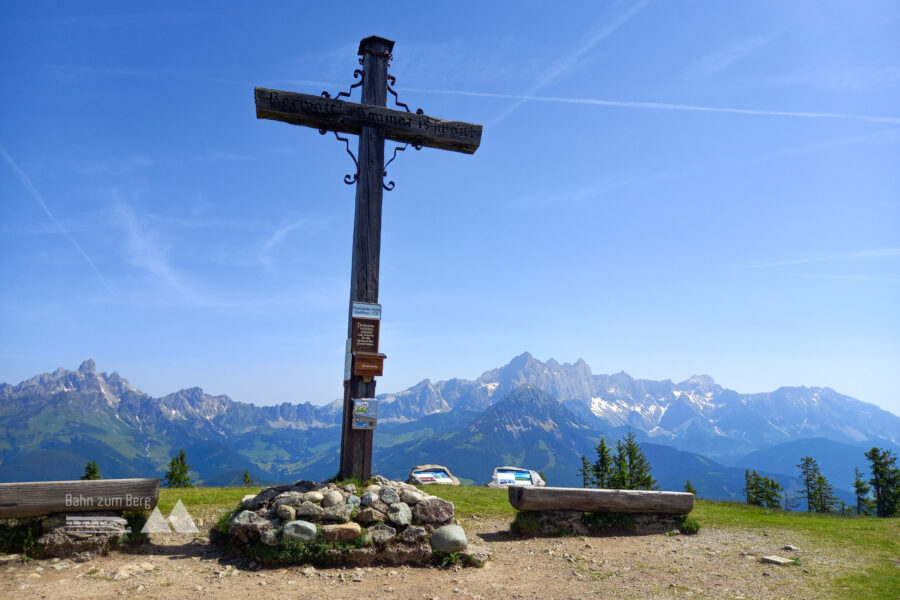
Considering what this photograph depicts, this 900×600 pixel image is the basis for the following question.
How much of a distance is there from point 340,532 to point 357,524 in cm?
39

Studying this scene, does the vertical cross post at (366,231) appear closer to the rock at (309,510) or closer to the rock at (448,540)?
the rock at (309,510)

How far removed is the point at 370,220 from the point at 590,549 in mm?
9196

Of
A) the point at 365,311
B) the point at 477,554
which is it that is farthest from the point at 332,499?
the point at 365,311

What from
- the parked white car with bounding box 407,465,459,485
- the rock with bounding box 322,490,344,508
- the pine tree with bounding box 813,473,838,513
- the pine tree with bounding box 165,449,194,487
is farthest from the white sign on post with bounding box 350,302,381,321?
the pine tree with bounding box 813,473,838,513

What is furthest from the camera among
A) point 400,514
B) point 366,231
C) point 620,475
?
point 620,475

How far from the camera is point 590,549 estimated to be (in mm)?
12047

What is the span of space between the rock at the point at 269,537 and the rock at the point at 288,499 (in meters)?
0.62

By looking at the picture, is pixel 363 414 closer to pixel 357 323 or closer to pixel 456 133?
pixel 357 323

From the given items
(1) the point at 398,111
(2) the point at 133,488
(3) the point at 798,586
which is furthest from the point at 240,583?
(1) the point at 398,111

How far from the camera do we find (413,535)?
10.6m

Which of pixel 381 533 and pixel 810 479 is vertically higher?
pixel 381 533

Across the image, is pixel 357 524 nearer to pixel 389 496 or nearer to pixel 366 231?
pixel 389 496

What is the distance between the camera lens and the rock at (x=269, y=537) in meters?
9.91

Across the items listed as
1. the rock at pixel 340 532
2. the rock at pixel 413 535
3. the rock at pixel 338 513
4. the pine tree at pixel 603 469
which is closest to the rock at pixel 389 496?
the rock at pixel 413 535
